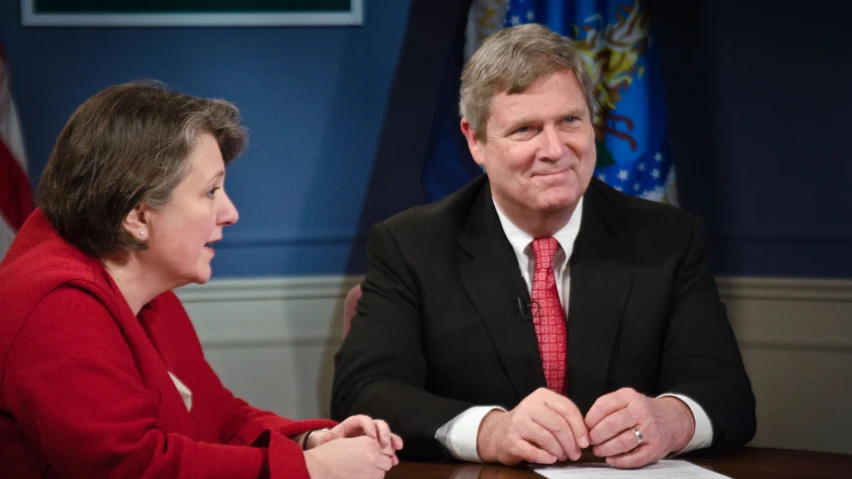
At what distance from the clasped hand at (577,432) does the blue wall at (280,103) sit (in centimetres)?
198

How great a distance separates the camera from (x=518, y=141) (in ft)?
6.61

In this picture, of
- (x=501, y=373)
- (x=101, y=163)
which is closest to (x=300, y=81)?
(x=501, y=373)

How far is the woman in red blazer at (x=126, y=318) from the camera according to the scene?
1313mm

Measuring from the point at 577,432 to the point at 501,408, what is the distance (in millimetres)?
202

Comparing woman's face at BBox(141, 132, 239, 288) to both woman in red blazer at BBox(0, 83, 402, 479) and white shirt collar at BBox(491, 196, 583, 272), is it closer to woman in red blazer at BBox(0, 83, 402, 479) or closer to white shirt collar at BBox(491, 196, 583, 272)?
woman in red blazer at BBox(0, 83, 402, 479)

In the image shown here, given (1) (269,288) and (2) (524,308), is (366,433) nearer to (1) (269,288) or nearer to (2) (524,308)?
(2) (524,308)

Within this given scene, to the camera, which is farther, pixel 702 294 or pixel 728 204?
pixel 728 204

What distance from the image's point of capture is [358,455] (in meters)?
1.49

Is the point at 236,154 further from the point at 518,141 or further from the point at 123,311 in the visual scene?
the point at 518,141

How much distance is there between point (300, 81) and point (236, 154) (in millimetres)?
1767

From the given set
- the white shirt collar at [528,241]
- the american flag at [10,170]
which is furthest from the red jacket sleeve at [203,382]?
the american flag at [10,170]

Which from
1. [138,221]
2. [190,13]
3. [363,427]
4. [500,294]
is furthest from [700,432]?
[190,13]

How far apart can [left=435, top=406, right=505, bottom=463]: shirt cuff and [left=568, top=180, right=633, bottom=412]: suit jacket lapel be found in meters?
0.31

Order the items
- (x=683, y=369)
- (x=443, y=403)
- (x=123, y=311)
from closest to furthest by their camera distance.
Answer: (x=123, y=311), (x=443, y=403), (x=683, y=369)
